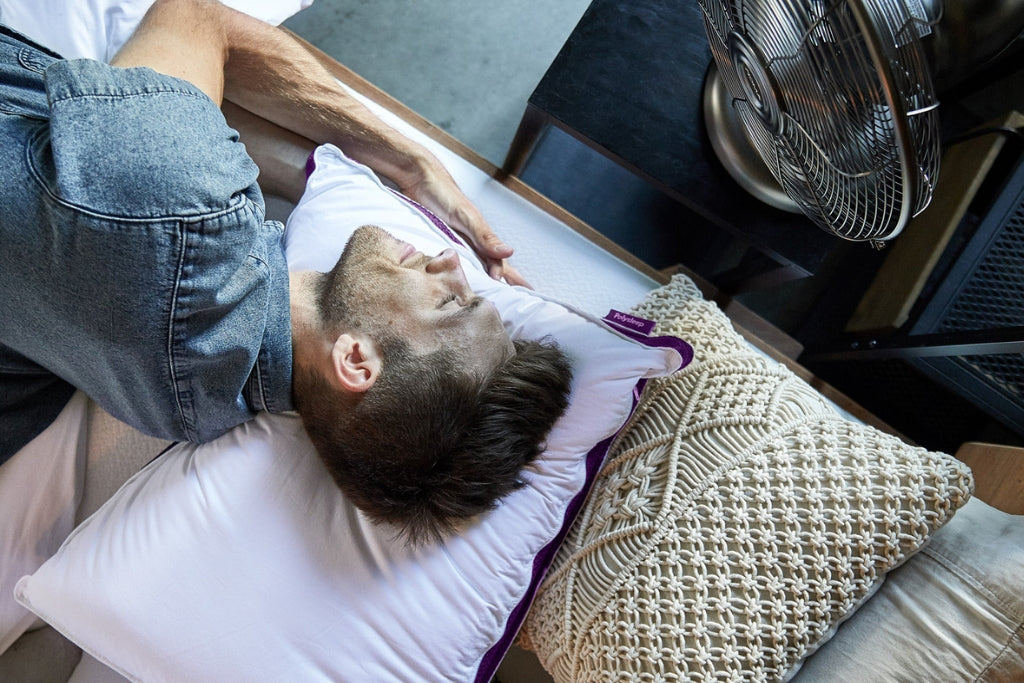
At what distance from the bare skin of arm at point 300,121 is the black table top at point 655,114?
A: 0.89 ft

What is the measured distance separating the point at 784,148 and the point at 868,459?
17.3 inches

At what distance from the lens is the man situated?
27.3 inches

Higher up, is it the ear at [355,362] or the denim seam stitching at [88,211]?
the denim seam stitching at [88,211]

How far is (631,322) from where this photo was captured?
1054 mm

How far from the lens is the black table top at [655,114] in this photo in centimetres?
125

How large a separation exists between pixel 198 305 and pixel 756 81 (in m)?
0.77

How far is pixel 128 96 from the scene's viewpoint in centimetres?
73

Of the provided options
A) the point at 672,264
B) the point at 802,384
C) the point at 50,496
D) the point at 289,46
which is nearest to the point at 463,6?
the point at 289,46

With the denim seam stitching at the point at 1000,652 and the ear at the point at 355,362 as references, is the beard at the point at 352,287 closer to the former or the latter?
the ear at the point at 355,362

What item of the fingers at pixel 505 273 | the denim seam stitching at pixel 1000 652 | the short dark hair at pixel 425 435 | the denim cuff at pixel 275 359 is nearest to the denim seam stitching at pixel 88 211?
the denim cuff at pixel 275 359

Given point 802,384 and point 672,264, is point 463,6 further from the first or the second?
point 802,384

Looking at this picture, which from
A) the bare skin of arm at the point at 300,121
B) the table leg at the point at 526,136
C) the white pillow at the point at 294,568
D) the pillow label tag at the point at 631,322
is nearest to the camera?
the white pillow at the point at 294,568

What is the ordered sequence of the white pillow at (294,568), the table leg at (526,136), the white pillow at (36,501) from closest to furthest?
the white pillow at (294,568), the white pillow at (36,501), the table leg at (526,136)

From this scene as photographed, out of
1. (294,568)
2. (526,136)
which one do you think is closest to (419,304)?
(294,568)
